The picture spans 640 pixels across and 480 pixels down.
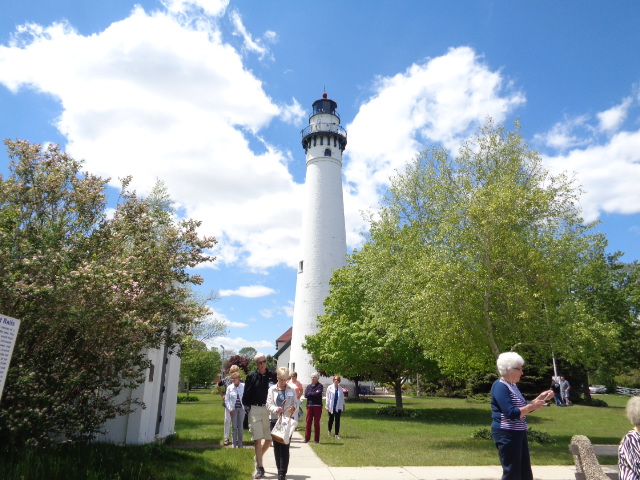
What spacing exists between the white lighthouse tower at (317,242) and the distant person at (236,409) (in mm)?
24234

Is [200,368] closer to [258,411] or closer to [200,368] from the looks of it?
[200,368]

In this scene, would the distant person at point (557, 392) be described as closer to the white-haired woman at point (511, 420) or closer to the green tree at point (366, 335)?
the green tree at point (366, 335)

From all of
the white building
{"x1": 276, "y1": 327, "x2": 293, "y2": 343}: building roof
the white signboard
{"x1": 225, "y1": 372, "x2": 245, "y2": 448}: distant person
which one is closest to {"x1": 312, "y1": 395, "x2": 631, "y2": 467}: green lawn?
{"x1": 225, "y1": 372, "x2": 245, "y2": 448}: distant person

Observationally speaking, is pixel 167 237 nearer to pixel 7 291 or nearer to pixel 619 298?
pixel 7 291

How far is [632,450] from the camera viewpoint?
14.3 feet

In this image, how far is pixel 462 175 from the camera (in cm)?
1722

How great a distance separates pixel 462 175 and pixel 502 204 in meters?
3.23

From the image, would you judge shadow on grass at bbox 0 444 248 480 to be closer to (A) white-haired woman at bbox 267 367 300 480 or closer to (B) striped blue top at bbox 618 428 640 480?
(A) white-haired woman at bbox 267 367 300 480

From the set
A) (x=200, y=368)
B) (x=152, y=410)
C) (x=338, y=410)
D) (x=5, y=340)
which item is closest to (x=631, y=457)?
(x=5, y=340)

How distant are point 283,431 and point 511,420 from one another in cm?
393

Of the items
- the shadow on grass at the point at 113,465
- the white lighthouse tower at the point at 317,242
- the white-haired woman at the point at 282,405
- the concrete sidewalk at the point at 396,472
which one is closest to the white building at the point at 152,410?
the shadow on grass at the point at 113,465

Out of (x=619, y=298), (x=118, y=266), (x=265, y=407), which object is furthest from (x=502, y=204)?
(x=619, y=298)

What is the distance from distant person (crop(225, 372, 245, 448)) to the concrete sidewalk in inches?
64.4

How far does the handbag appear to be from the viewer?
777cm
